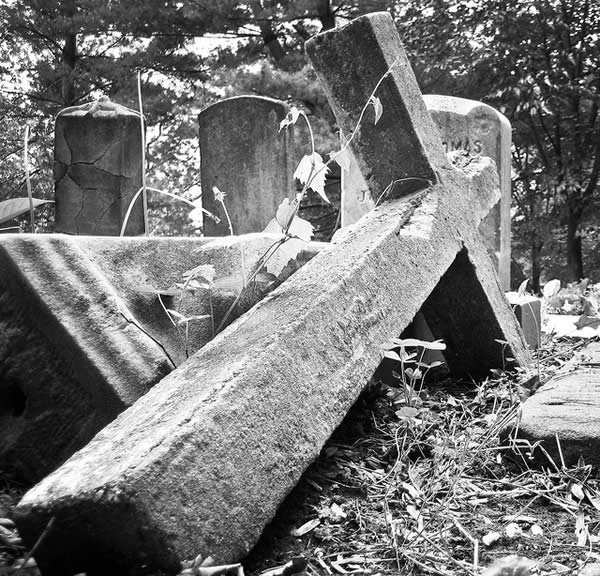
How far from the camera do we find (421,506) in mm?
1557

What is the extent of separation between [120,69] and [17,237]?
1440cm

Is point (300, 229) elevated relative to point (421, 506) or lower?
elevated

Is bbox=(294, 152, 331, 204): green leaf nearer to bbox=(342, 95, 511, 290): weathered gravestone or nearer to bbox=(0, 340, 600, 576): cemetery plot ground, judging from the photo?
bbox=(0, 340, 600, 576): cemetery plot ground

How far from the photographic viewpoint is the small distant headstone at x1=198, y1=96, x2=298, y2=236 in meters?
Answer: 6.32

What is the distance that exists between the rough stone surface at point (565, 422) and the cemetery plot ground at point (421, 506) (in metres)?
0.05

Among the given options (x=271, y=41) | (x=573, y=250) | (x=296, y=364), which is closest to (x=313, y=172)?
(x=296, y=364)

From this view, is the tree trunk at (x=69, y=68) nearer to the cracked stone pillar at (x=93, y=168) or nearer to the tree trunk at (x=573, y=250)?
the cracked stone pillar at (x=93, y=168)

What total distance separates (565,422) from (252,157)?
194 inches

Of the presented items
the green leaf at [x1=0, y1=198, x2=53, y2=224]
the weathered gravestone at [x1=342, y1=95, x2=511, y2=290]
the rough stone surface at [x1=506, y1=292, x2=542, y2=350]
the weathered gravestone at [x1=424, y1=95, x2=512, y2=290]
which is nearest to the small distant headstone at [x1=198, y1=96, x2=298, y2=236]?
the weathered gravestone at [x1=342, y1=95, x2=511, y2=290]

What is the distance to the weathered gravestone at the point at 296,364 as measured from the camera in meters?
1.18

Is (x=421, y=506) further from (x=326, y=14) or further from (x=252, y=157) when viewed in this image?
(x=326, y=14)

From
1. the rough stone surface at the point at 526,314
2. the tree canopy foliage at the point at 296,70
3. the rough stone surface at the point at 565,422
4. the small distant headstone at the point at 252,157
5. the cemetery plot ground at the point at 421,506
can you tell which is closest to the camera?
the cemetery plot ground at the point at 421,506

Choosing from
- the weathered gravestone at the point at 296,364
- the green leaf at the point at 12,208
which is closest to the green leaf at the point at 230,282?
the weathered gravestone at the point at 296,364

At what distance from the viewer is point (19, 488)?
180 cm
